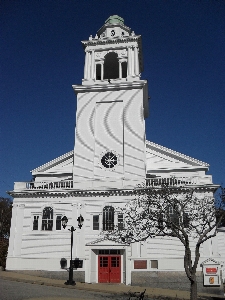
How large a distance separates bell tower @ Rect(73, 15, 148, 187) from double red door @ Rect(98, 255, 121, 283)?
6851mm

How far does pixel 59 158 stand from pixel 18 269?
11582mm

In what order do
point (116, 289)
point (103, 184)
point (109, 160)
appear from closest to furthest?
point (116, 289) → point (103, 184) → point (109, 160)

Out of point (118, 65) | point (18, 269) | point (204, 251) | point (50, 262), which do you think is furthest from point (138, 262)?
point (118, 65)

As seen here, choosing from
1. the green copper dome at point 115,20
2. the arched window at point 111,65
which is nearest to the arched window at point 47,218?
the arched window at point 111,65

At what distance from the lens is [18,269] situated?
2805 centimetres

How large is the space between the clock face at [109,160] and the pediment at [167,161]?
3520 millimetres

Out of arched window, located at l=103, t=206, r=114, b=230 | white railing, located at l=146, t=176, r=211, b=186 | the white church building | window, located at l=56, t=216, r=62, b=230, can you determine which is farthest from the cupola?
window, located at l=56, t=216, r=62, b=230

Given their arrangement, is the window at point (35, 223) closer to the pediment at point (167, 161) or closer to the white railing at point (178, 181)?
the white railing at point (178, 181)

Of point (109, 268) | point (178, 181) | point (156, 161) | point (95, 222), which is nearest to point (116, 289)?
point (109, 268)

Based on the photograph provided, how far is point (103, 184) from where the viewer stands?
1227 inches

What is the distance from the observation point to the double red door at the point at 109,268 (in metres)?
27.5

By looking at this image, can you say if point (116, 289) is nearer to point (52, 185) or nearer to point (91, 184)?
point (91, 184)

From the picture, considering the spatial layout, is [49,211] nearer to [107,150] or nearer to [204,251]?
[107,150]

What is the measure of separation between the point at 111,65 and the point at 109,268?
77.7 ft
